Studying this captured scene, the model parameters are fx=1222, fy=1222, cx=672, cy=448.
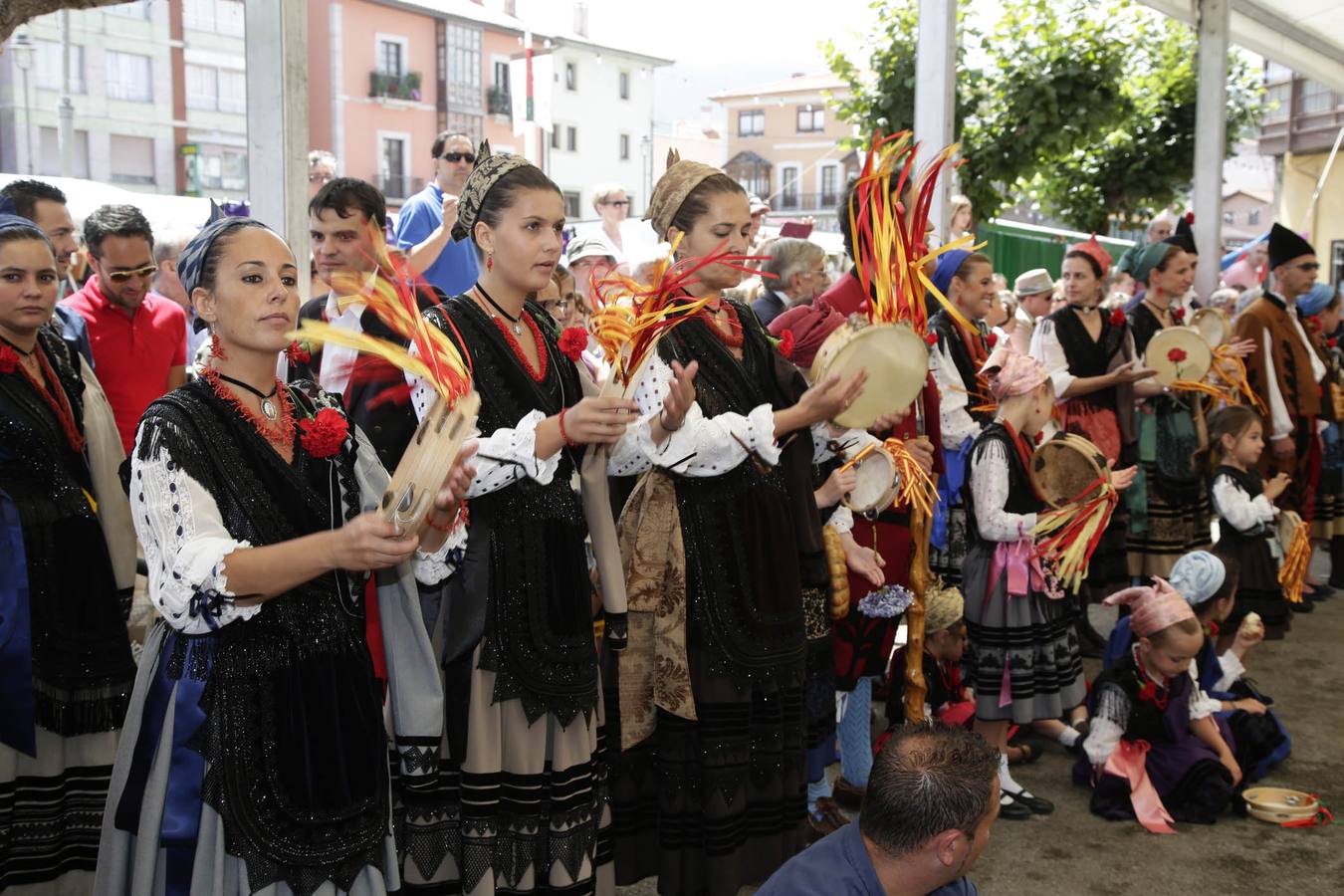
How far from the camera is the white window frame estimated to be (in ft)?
117

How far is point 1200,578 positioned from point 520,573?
3.21m

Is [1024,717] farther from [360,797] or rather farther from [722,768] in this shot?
[360,797]

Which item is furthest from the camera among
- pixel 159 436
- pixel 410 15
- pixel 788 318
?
pixel 410 15

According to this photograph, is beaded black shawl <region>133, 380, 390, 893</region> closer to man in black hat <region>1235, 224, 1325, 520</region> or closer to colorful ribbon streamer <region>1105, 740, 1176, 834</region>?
colorful ribbon streamer <region>1105, 740, 1176, 834</region>

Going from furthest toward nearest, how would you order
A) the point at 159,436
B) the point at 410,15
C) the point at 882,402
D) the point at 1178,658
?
the point at 410,15 → the point at 1178,658 → the point at 882,402 → the point at 159,436

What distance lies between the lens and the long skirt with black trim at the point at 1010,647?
466 cm

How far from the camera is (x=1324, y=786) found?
191 inches

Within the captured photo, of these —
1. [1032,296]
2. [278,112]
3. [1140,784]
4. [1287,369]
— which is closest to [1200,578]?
[1140,784]

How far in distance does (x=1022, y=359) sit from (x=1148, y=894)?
1.98 meters

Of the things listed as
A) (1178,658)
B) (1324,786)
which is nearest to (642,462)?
(1178,658)

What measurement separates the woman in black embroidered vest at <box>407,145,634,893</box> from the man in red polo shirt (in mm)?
1708

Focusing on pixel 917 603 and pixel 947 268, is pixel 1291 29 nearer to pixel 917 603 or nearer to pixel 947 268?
pixel 947 268

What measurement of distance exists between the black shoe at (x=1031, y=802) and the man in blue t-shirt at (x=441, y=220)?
316 cm

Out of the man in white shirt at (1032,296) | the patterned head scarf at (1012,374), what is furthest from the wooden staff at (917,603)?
the man in white shirt at (1032,296)
